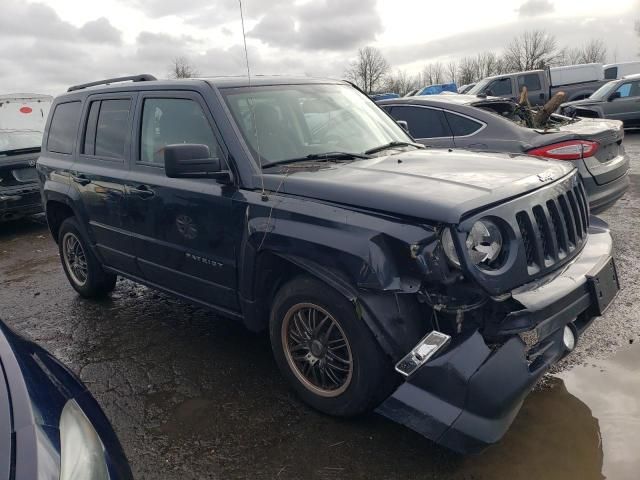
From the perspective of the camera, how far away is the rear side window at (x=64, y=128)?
4.97m

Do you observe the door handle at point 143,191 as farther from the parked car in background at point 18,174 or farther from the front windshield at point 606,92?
the front windshield at point 606,92

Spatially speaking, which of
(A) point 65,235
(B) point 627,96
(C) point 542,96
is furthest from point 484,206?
(C) point 542,96

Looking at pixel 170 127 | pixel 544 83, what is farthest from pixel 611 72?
pixel 170 127

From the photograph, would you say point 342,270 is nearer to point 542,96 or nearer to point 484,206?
point 484,206

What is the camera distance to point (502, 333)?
2.48m

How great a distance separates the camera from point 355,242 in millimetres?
2664

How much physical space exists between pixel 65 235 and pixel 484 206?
14.2ft

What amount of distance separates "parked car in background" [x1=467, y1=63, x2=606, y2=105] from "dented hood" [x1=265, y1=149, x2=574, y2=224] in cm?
1468

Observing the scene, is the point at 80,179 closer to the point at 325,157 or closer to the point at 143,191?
the point at 143,191

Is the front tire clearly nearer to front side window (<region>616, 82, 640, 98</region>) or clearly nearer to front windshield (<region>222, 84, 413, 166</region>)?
front windshield (<region>222, 84, 413, 166</region>)

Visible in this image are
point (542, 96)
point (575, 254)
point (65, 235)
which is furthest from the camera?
point (542, 96)

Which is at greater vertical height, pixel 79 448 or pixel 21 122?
pixel 21 122

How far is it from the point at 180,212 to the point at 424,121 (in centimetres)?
370

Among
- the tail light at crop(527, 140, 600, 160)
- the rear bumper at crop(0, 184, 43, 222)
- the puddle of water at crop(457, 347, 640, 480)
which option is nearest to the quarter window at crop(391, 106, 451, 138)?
the tail light at crop(527, 140, 600, 160)
